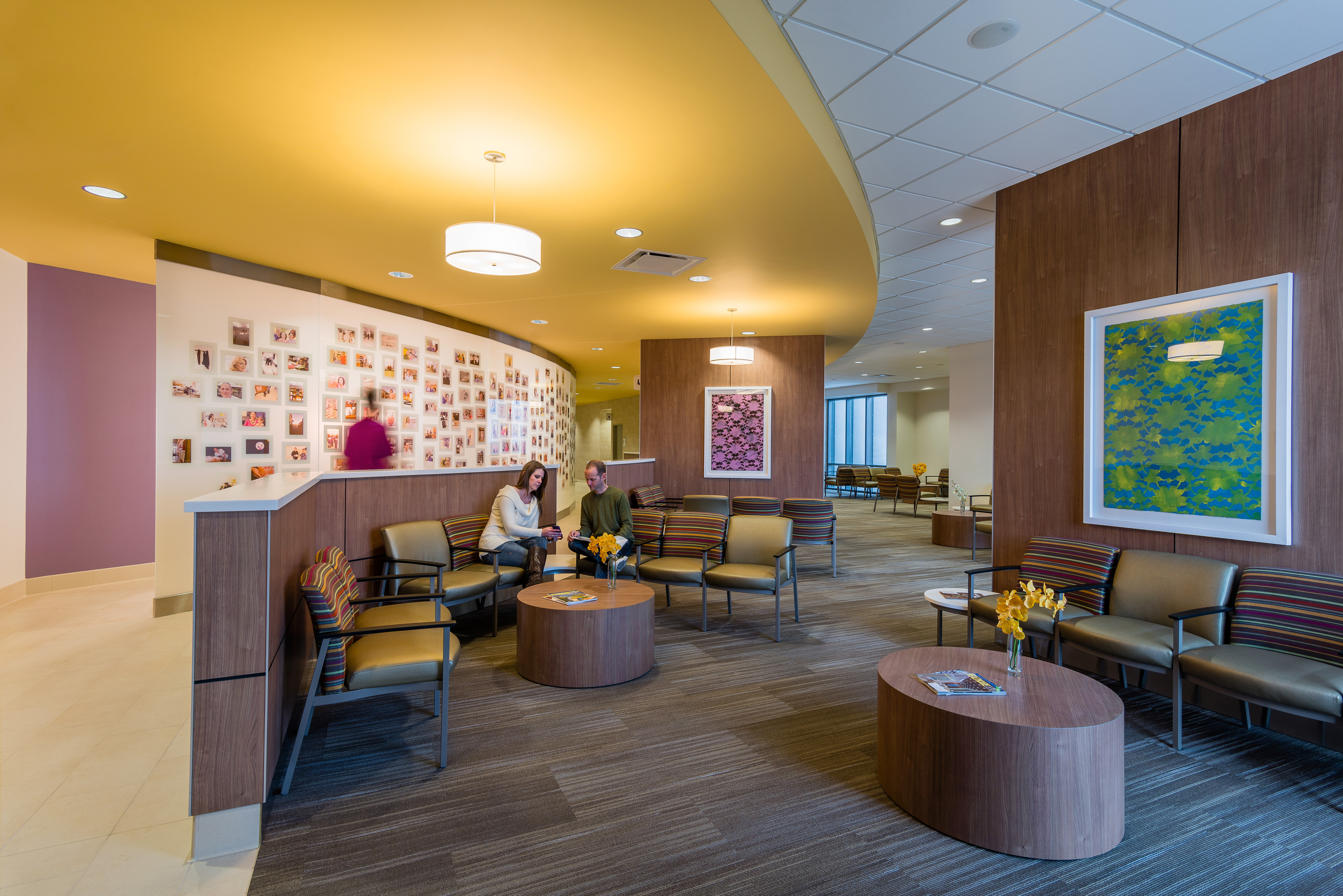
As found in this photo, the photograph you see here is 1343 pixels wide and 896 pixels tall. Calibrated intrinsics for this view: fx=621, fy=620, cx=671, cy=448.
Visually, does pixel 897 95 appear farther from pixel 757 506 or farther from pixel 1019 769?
pixel 757 506

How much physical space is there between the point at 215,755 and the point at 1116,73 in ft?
17.8

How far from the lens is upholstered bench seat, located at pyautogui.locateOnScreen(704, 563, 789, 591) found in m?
4.96

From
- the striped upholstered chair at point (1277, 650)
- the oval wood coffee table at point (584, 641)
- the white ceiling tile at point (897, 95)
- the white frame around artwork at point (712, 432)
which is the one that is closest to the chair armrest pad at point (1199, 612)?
the striped upholstered chair at point (1277, 650)

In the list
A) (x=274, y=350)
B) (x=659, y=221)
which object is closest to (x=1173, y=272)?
(x=659, y=221)

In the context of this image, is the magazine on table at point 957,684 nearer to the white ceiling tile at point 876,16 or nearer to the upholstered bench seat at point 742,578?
the upholstered bench seat at point 742,578

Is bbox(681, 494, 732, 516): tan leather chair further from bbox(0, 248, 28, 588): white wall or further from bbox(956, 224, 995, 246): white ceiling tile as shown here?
bbox(0, 248, 28, 588): white wall

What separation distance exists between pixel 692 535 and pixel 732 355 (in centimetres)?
332

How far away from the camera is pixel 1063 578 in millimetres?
4195

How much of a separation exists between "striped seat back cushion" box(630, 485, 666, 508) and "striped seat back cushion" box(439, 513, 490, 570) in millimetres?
3004

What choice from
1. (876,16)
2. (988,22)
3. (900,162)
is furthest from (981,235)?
(876,16)

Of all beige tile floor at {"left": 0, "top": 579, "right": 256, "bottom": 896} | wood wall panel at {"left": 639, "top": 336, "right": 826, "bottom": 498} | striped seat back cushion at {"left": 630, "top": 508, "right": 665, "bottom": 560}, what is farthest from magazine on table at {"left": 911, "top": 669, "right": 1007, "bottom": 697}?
wood wall panel at {"left": 639, "top": 336, "right": 826, "bottom": 498}

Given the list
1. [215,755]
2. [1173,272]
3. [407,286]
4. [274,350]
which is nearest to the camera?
[215,755]

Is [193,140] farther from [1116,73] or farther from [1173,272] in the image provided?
[1173,272]

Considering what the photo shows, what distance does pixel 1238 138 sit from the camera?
11.8 ft
